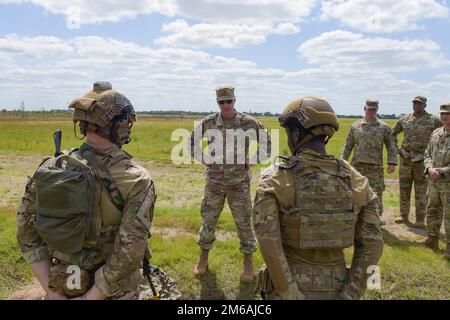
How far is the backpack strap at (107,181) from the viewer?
256 cm

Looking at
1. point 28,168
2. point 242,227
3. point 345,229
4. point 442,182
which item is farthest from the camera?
point 28,168

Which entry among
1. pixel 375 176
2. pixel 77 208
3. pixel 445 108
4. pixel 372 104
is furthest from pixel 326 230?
pixel 375 176

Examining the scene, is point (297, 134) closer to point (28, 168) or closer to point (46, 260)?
point (46, 260)

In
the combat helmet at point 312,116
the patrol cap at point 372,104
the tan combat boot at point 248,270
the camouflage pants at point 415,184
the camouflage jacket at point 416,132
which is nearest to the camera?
the combat helmet at point 312,116

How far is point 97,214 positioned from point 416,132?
7.53 meters

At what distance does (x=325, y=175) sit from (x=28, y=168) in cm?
1513

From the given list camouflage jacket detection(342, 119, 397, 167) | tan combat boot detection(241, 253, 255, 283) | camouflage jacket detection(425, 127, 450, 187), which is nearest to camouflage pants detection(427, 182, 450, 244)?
camouflage jacket detection(425, 127, 450, 187)

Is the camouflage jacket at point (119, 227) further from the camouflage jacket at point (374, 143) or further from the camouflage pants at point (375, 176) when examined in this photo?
the camouflage pants at point (375, 176)

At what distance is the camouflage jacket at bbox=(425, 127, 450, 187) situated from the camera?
6.44 m

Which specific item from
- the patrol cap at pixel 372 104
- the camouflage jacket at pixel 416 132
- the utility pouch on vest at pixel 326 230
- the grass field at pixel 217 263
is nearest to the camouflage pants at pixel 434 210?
the grass field at pixel 217 263

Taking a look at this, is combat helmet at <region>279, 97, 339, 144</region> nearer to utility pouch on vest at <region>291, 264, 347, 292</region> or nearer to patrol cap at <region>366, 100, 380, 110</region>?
utility pouch on vest at <region>291, 264, 347, 292</region>

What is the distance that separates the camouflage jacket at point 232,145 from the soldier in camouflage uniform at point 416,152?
3.95 metres

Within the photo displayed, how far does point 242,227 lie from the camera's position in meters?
5.46
